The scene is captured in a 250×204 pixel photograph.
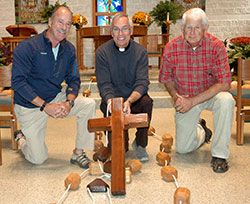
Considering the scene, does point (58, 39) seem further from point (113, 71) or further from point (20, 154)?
point (20, 154)

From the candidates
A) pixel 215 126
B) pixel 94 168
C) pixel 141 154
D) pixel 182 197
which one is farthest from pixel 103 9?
pixel 182 197

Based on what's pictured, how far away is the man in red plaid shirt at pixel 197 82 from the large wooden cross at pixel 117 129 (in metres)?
0.62

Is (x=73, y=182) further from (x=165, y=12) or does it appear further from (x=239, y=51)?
(x=165, y=12)

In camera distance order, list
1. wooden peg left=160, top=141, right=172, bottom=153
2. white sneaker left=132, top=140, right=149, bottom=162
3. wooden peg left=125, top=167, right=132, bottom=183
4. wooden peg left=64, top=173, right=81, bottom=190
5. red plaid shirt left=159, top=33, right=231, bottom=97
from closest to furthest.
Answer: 1. wooden peg left=64, top=173, right=81, bottom=190
2. wooden peg left=125, top=167, right=132, bottom=183
3. red plaid shirt left=159, top=33, right=231, bottom=97
4. white sneaker left=132, top=140, right=149, bottom=162
5. wooden peg left=160, top=141, right=172, bottom=153

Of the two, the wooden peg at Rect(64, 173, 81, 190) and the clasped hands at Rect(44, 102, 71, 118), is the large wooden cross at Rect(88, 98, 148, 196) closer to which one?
the wooden peg at Rect(64, 173, 81, 190)

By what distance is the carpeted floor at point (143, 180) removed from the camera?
73.4 inches

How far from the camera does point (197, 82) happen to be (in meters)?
2.52

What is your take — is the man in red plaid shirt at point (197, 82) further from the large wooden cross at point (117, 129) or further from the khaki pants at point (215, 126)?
the large wooden cross at point (117, 129)

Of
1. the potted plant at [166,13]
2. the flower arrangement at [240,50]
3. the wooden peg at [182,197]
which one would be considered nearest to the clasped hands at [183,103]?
the wooden peg at [182,197]

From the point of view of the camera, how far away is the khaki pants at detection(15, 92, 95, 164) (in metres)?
2.42

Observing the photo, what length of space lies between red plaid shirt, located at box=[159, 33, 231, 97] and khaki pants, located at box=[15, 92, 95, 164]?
66 centimetres

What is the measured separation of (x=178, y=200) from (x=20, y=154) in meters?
1.56

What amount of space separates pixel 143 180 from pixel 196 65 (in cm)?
96

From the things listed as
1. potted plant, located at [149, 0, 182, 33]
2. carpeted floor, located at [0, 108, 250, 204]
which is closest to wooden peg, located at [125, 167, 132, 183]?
carpeted floor, located at [0, 108, 250, 204]
